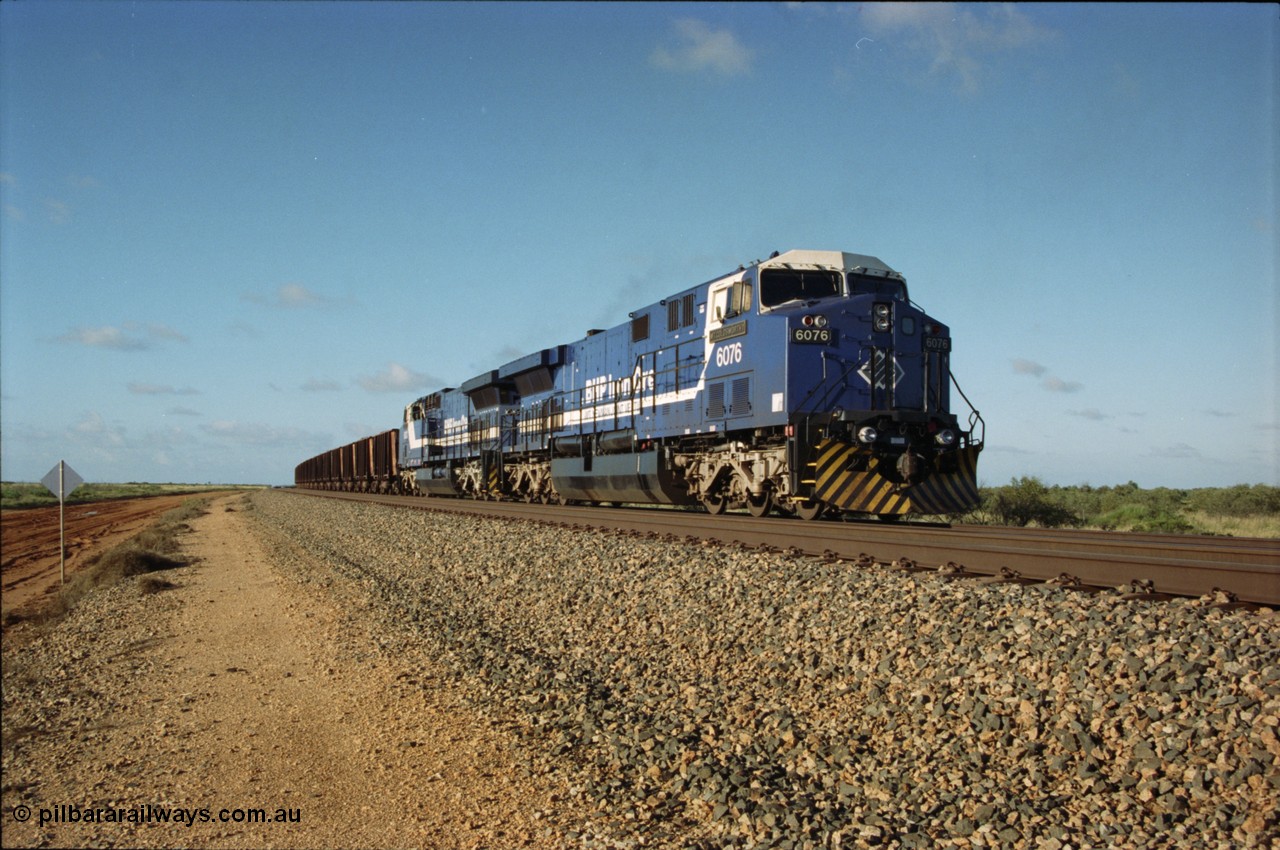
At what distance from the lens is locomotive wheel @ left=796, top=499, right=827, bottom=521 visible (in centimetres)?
1352

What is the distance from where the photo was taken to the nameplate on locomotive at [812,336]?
526 inches

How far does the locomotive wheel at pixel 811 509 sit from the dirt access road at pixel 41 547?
31.6 feet

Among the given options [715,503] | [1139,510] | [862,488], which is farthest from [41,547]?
[1139,510]

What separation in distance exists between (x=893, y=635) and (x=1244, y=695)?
2126 millimetres

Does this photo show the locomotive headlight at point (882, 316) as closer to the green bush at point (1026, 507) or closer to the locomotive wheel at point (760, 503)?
the locomotive wheel at point (760, 503)

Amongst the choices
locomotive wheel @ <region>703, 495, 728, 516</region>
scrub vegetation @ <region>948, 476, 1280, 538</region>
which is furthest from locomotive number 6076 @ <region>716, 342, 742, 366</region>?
scrub vegetation @ <region>948, 476, 1280, 538</region>

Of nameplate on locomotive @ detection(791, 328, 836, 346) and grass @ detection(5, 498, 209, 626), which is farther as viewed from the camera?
nameplate on locomotive @ detection(791, 328, 836, 346)

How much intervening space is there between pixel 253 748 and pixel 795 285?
10.9 metres

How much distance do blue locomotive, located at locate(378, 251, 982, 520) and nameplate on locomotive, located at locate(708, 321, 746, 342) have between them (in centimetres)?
3

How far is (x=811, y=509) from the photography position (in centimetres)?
1363

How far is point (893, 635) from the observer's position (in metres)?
6.14

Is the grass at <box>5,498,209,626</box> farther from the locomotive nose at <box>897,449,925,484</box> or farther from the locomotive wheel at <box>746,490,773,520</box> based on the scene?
the locomotive nose at <box>897,449,925,484</box>

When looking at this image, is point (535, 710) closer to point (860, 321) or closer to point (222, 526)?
point (860, 321)

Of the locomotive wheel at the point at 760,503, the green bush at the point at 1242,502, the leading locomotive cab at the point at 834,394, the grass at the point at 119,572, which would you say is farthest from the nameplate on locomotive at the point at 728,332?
the green bush at the point at 1242,502
